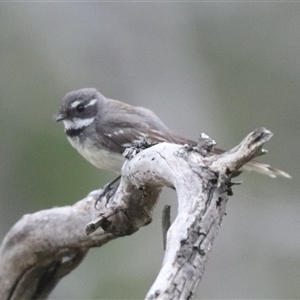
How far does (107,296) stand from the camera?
635 centimetres

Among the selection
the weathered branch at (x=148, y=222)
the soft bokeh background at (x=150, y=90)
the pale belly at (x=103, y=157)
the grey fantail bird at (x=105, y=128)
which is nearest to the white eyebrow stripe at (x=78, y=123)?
the grey fantail bird at (x=105, y=128)

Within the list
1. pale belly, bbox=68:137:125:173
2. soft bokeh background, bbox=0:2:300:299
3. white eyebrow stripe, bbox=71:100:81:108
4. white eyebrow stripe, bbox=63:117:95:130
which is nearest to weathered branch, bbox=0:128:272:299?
pale belly, bbox=68:137:125:173

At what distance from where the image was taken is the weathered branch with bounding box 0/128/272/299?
1.70m

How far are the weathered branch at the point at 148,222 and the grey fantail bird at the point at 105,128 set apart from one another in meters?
0.39

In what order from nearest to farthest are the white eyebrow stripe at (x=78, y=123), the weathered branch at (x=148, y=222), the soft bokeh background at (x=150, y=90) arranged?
the weathered branch at (x=148, y=222) < the white eyebrow stripe at (x=78, y=123) < the soft bokeh background at (x=150, y=90)

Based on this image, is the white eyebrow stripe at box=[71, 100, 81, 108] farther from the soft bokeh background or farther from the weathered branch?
the soft bokeh background

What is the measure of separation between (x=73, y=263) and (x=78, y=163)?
297 centimetres

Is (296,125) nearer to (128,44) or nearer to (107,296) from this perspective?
(128,44)

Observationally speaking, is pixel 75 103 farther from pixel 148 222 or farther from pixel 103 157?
pixel 148 222

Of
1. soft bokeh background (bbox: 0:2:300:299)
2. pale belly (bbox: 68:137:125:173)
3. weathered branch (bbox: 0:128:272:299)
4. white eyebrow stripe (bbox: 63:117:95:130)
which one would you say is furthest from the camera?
soft bokeh background (bbox: 0:2:300:299)

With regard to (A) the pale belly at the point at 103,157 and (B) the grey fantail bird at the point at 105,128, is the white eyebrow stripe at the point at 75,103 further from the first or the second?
(A) the pale belly at the point at 103,157

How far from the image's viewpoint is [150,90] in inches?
260

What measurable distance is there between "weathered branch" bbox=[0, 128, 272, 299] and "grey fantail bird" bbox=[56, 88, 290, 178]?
0.39 m

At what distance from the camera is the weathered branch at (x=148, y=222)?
5.57ft
